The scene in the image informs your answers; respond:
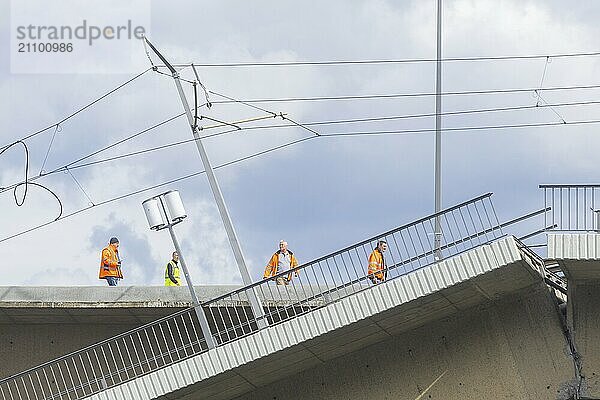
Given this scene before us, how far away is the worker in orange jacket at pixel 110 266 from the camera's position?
28125mm

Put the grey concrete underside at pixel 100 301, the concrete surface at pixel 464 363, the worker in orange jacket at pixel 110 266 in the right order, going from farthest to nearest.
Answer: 1. the worker in orange jacket at pixel 110 266
2. the grey concrete underside at pixel 100 301
3. the concrete surface at pixel 464 363

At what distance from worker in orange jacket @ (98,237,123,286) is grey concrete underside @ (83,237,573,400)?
4372mm

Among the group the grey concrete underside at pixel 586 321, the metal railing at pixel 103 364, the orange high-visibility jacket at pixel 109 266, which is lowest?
the grey concrete underside at pixel 586 321

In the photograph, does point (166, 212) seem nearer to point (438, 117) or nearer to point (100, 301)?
point (100, 301)

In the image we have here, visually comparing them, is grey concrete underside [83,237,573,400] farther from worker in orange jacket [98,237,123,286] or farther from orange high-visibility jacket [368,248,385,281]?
worker in orange jacket [98,237,123,286]

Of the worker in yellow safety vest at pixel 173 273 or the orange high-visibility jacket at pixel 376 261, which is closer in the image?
the orange high-visibility jacket at pixel 376 261

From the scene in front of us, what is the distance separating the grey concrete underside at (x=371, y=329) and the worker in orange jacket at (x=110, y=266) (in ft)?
14.3

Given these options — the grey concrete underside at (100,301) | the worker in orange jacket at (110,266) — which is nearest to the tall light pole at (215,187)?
the grey concrete underside at (100,301)

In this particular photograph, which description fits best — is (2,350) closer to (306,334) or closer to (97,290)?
(97,290)

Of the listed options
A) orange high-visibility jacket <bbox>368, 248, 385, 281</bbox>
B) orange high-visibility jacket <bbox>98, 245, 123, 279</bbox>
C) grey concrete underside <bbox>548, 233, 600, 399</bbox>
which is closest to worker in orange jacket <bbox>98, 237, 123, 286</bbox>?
orange high-visibility jacket <bbox>98, 245, 123, 279</bbox>

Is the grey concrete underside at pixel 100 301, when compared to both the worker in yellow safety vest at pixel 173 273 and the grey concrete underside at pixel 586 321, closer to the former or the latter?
the worker in yellow safety vest at pixel 173 273

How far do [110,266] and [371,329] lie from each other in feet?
23.4

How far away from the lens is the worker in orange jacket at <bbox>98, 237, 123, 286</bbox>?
2812 cm

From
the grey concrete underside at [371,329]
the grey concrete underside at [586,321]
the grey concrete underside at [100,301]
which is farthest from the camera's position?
the grey concrete underside at [100,301]
